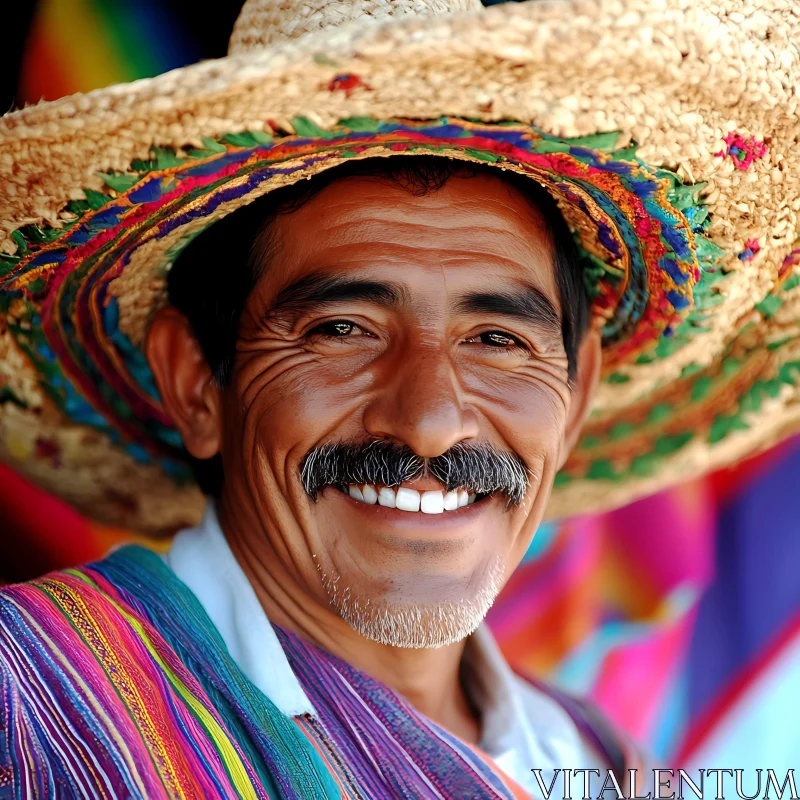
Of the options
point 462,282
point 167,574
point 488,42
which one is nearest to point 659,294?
point 462,282

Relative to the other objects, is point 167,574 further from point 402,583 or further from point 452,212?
point 452,212

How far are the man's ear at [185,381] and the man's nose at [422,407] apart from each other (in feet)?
1.20

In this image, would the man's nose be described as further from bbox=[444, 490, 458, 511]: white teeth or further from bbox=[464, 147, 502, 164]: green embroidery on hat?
bbox=[464, 147, 502, 164]: green embroidery on hat

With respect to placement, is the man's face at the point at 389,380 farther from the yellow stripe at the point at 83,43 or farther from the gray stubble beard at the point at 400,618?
the yellow stripe at the point at 83,43

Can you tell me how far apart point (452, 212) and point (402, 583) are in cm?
67

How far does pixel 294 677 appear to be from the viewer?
67.4 inches

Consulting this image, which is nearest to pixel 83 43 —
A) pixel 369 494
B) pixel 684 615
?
pixel 369 494

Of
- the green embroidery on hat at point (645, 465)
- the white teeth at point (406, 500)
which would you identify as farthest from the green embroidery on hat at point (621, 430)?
the white teeth at point (406, 500)

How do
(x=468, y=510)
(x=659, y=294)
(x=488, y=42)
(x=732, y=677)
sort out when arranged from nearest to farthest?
(x=488, y=42)
(x=468, y=510)
(x=659, y=294)
(x=732, y=677)

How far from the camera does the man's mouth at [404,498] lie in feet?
5.98

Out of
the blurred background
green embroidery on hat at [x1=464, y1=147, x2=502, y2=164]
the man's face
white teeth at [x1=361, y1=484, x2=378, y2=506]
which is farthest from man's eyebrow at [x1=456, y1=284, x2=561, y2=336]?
the blurred background

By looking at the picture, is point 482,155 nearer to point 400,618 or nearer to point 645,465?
point 400,618

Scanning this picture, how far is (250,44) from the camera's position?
1756 mm

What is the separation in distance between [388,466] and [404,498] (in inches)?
3.0
